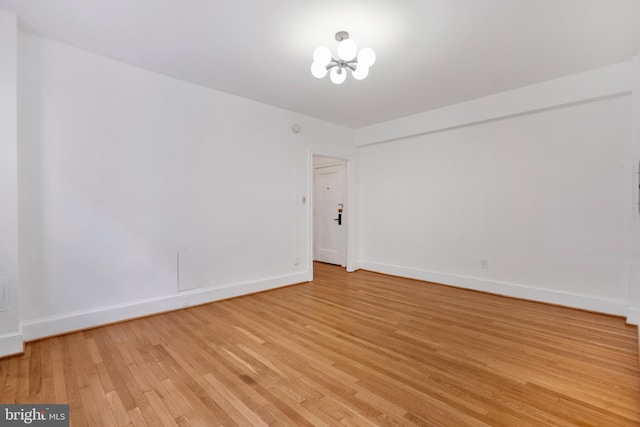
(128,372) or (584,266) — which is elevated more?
(584,266)

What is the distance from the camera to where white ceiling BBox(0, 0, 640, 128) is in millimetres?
2244

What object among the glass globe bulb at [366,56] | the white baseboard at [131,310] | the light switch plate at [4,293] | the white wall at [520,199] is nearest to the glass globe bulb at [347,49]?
the glass globe bulb at [366,56]

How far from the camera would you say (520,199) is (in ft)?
12.8

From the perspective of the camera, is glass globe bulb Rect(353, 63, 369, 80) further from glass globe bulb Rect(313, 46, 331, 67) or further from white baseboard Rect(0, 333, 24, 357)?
white baseboard Rect(0, 333, 24, 357)

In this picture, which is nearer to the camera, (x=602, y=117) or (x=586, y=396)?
(x=586, y=396)

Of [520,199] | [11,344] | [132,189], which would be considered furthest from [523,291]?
[11,344]

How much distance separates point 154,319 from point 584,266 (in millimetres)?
5013

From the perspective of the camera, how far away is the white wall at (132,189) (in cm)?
269

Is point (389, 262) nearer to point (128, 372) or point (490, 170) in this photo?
point (490, 170)

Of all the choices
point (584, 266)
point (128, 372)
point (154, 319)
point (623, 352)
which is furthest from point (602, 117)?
point (154, 319)

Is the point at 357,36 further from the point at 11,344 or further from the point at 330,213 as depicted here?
the point at 330,213

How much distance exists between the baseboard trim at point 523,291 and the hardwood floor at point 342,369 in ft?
0.43

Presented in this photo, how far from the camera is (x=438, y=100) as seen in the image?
4.18 metres

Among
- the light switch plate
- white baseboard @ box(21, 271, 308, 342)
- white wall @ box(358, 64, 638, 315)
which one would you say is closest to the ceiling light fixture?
white wall @ box(358, 64, 638, 315)
